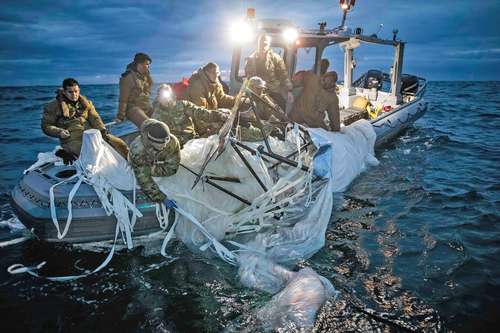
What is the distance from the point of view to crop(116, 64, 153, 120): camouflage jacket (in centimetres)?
628

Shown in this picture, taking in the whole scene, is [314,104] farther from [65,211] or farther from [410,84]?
[410,84]

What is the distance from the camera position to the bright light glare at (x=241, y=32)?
8.10 m

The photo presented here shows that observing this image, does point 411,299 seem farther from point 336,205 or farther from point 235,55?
point 235,55

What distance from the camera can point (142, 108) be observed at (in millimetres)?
6637

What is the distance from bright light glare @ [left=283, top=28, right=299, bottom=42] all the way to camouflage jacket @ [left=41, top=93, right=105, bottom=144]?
4982mm

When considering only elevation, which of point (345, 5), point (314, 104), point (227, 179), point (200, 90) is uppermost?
point (345, 5)

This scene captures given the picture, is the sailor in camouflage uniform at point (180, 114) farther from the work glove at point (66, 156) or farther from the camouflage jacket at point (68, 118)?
the work glove at point (66, 156)

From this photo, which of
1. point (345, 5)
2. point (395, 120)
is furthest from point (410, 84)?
point (345, 5)

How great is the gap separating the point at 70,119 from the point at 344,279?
4.70m

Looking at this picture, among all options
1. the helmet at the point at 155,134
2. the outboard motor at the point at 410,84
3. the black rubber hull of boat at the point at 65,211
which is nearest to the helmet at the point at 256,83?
the helmet at the point at 155,134

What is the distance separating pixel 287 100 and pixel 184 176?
398cm

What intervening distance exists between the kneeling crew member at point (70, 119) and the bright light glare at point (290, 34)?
4.96m

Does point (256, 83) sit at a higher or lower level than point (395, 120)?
higher

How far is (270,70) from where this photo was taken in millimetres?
7477
